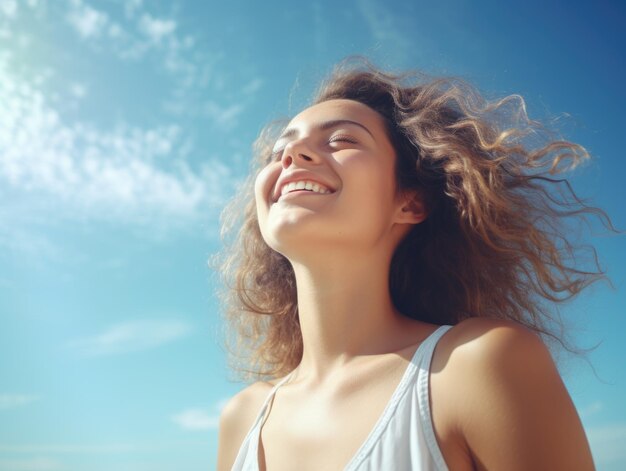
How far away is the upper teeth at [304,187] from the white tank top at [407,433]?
1.03 meters

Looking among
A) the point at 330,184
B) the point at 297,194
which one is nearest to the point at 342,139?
the point at 330,184

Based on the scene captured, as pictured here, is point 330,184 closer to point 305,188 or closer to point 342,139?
point 305,188

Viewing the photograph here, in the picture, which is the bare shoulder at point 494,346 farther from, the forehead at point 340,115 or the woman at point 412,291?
the forehead at point 340,115

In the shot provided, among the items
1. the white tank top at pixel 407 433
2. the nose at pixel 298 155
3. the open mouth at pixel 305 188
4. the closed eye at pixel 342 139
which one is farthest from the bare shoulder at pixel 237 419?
the closed eye at pixel 342 139

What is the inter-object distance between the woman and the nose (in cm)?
1

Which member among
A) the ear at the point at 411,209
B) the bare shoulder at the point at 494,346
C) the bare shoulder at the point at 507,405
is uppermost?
the ear at the point at 411,209

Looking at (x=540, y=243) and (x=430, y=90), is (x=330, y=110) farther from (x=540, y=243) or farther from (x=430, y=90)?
(x=540, y=243)

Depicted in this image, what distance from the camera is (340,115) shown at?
3.64 m

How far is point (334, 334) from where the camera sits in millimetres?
3254

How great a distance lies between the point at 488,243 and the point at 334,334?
1060 mm

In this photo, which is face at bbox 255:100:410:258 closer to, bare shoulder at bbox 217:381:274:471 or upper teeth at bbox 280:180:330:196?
upper teeth at bbox 280:180:330:196

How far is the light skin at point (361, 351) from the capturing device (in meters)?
2.31

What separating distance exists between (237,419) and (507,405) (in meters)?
1.95

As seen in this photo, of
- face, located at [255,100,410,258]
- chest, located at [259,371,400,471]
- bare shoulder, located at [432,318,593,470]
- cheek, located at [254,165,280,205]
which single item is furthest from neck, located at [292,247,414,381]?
Answer: bare shoulder, located at [432,318,593,470]
